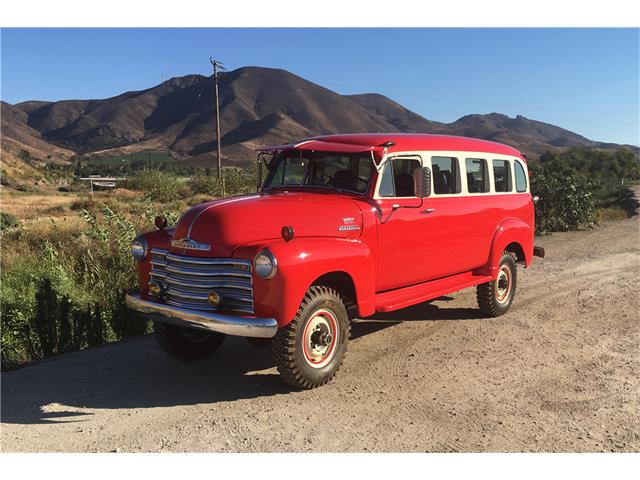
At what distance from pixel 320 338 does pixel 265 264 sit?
988 mm

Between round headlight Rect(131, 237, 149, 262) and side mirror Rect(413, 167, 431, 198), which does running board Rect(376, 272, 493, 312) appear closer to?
side mirror Rect(413, 167, 431, 198)

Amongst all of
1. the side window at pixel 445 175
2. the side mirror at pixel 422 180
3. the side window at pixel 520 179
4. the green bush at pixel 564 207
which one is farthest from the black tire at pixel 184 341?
the green bush at pixel 564 207

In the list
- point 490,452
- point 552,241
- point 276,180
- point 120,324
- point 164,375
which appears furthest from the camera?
point 552,241

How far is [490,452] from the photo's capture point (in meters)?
3.89

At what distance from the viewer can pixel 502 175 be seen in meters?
7.89

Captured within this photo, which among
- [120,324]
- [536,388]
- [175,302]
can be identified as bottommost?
[536,388]

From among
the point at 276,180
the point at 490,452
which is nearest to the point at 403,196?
the point at 276,180

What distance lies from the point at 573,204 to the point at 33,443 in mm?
16690

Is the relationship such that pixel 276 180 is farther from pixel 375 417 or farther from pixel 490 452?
pixel 490 452

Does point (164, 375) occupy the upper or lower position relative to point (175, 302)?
lower

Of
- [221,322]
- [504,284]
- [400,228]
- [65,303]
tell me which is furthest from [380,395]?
[65,303]

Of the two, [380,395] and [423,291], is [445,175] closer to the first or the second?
[423,291]

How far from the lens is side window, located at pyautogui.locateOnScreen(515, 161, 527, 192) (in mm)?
8227

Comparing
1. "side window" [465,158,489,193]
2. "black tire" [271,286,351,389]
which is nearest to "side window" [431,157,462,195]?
"side window" [465,158,489,193]
